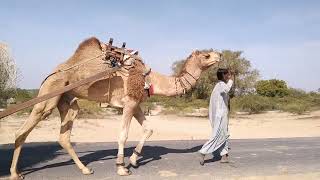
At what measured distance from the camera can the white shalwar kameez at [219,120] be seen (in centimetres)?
1029

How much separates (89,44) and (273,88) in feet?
208

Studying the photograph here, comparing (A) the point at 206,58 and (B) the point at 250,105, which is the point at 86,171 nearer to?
(A) the point at 206,58

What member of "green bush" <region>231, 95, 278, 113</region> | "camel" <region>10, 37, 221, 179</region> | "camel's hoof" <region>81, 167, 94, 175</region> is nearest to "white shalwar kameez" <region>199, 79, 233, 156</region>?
"camel" <region>10, 37, 221, 179</region>

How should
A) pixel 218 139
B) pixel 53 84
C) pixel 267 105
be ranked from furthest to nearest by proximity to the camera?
pixel 267 105
pixel 218 139
pixel 53 84

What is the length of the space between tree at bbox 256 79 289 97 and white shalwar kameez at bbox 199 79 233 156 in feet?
189

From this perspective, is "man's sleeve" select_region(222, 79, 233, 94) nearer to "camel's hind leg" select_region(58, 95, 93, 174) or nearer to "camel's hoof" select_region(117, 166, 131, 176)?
"camel's hoof" select_region(117, 166, 131, 176)

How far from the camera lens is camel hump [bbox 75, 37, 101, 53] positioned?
9352mm

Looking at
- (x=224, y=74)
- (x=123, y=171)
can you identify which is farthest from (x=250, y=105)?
(x=123, y=171)

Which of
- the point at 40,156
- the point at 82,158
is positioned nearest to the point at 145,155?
the point at 82,158

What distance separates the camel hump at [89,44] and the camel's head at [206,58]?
214 centimetres

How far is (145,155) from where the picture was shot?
11570 mm

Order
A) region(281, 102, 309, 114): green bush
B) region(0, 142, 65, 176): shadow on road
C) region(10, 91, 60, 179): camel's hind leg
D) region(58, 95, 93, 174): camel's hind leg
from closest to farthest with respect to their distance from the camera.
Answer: region(10, 91, 60, 179): camel's hind leg < region(0, 142, 65, 176): shadow on road < region(58, 95, 93, 174): camel's hind leg < region(281, 102, 309, 114): green bush

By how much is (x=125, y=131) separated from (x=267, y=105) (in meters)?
35.2

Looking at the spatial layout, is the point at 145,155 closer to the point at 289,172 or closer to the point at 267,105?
the point at 289,172
